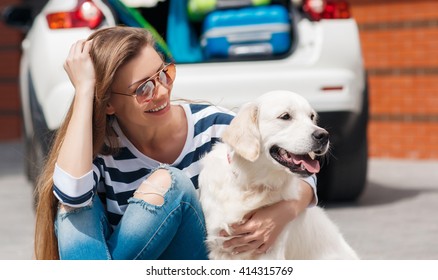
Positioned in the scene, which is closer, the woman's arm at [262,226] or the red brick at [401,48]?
the woman's arm at [262,226]

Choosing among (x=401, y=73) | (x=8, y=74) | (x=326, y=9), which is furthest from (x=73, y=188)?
(x=8, y=74)

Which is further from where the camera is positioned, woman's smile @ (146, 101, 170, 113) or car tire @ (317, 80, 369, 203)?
car tire @ (317, 80, 369, 203)

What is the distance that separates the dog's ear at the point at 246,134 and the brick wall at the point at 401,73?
20.7ft

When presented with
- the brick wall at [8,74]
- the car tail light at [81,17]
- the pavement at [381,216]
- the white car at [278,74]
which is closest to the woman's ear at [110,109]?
the pavement at [381,216]

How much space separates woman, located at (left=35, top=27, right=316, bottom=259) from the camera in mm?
3736

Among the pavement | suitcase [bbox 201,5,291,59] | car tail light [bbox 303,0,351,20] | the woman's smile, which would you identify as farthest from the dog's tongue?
car tail light [bbox 303,0,351,20]

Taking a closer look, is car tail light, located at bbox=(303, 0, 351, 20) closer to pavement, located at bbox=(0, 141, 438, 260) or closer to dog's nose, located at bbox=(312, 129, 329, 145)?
pavement, located at bbox=(0, 141, 438, 260)

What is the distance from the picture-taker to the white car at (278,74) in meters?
6.30

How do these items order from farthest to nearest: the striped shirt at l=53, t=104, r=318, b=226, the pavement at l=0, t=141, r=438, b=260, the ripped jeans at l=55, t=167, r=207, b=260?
1. the pavement at l=0, t=141, r=438, b=260
2. the striped shirt at l=53, t=104, r=318, b=226
3. the ripped jeans at l=55, t=167, r=207, b=260

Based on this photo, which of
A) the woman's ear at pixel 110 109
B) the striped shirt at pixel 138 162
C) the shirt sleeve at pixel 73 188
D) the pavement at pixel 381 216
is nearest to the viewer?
the shirt sleeve at pixel 73 188

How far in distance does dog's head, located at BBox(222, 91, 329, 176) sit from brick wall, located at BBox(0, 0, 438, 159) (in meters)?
6.27

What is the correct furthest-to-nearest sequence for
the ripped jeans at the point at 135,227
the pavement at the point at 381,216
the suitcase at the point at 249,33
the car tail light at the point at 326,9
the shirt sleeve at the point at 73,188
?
the car tail light at the point at 326,9 → the suitcase at the point at 249,33 → the pavement at the point at 381,216 → the ripped jeans at the point at 135,227 → the shirt sleeve at the point at 73,188

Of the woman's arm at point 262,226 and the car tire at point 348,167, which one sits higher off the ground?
the woman's arm at point 262,226

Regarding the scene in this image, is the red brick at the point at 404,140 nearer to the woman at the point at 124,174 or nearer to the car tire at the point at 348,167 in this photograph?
the car tire at the point at 348,167
